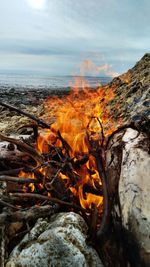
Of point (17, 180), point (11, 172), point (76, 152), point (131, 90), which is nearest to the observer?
point (17, 180)

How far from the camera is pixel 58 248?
3865 millimetres

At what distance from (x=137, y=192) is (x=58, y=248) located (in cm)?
109

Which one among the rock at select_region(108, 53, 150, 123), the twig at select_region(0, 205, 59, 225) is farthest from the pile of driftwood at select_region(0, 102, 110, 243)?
the rock at select_region(108, 53, 150, 123)

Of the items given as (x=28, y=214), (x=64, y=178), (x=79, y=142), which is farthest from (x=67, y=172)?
(x=28, y=214)

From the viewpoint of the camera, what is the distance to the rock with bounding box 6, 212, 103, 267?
3816 mm

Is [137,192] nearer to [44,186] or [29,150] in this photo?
[44,186]

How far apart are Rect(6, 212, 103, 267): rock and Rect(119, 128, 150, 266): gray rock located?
0.55 meters

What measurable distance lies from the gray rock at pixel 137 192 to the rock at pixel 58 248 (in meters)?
0.55

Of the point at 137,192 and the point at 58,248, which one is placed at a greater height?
the point at 137,192

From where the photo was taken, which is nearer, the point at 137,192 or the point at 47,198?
the point at 137,192

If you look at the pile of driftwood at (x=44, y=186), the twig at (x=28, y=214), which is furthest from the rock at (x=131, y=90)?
the twig at (x=28, y=214)

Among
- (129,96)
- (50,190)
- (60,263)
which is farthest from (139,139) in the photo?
(129,96)

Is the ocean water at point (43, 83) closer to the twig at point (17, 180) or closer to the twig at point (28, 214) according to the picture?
the twig at point (17, 180)

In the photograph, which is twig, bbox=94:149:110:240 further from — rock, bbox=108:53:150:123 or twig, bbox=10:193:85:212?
rock, bbox=108:53:150:123
